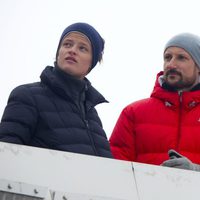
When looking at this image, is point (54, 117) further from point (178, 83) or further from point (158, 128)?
point (178, 83)

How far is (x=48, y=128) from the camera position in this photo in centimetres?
255

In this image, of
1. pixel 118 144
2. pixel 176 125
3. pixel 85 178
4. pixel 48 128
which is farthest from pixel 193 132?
pixel 85 178

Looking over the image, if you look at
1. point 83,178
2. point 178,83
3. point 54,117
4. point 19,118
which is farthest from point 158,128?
point 83,178

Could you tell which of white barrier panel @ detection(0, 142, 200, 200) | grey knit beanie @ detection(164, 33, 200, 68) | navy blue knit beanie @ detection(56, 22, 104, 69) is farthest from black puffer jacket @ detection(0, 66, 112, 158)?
grey knit beanie @ detection(164, 33, 200, 68)

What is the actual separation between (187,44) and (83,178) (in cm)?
187

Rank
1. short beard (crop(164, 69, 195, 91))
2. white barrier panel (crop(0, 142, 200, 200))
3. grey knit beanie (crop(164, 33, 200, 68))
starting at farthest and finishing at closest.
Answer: grey knit beanie (crop(164, 33, 200, 68)), short beard (crop(164, 69, 195, 91)), white barrier panel (crop(0, 142, 200, 200))

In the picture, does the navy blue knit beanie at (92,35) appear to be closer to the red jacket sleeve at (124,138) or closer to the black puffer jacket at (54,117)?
the black puffer jacket at (54,117)

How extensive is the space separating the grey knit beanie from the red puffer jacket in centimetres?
32

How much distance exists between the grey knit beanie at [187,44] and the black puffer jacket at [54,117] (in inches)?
36.7

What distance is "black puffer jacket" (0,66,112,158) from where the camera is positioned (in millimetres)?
2471

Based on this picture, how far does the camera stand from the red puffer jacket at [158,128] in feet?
10.4

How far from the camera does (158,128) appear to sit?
10.7 feet

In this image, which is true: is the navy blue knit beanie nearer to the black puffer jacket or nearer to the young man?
the young man

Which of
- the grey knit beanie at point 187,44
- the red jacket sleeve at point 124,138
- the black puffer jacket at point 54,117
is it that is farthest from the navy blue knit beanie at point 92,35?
the grey knit beanie at point 187,44
